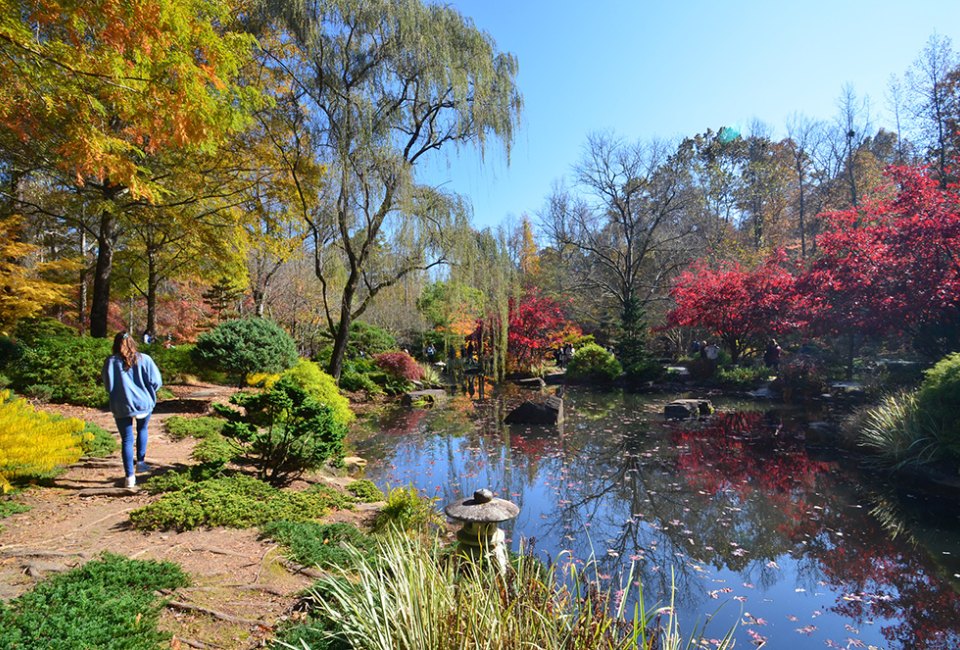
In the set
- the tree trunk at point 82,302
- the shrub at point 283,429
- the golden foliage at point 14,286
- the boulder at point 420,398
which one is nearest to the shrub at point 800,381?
the boulder at point 420,398

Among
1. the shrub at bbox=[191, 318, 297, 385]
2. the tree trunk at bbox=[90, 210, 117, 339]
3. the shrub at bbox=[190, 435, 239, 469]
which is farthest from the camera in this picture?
the shrub at bbox=[191, 318, 297, 385]

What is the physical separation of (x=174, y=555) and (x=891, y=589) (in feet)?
17.3

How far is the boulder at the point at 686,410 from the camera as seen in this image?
36.1ft

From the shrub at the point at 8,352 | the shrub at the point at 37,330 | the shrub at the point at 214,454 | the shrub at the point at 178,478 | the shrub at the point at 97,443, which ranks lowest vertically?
the shrub at the point at 178,478

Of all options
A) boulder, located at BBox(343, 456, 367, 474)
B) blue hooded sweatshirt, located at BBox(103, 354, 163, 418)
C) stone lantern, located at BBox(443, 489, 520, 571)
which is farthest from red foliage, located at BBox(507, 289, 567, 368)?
stone lantern, located at BBox(443, 489, 520, 571)

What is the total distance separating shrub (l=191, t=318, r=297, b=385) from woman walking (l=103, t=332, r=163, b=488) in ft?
17.8

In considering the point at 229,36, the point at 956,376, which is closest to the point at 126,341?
the point at 229,36

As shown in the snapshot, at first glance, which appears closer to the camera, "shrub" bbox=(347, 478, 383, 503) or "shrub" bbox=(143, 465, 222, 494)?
"shrub" bbox=(143, 465, 222, 494)

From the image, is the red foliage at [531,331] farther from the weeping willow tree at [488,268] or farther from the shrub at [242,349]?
the shrub at [242,349]

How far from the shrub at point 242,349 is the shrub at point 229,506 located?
574 cm

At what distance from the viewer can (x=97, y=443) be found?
5.16m

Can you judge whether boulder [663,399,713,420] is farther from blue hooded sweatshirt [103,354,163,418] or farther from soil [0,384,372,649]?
blue hooded sweatshirt [103,354,163,418]

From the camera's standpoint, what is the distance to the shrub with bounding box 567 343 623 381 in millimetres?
17188

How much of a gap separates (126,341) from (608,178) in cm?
2019
